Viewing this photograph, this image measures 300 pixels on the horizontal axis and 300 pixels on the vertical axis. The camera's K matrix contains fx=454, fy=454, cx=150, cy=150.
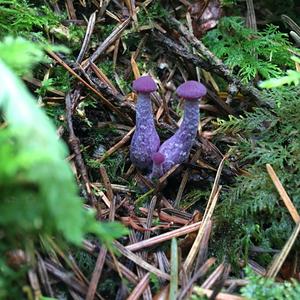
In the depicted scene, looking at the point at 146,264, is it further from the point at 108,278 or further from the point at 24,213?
the point at 24,213

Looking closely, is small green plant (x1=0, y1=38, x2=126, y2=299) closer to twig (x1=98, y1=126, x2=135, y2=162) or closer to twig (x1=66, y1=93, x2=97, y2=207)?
twig (x1=66, y1=93, x2=97, y2=207)

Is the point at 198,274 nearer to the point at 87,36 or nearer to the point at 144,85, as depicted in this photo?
the point at 144,85

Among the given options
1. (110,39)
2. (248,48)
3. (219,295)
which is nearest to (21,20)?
(110,39)

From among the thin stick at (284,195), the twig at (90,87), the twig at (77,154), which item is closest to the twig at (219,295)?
the thin stick at (284,195)

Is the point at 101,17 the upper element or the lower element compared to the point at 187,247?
upper

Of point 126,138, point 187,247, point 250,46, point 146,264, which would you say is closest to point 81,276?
point 146,264
